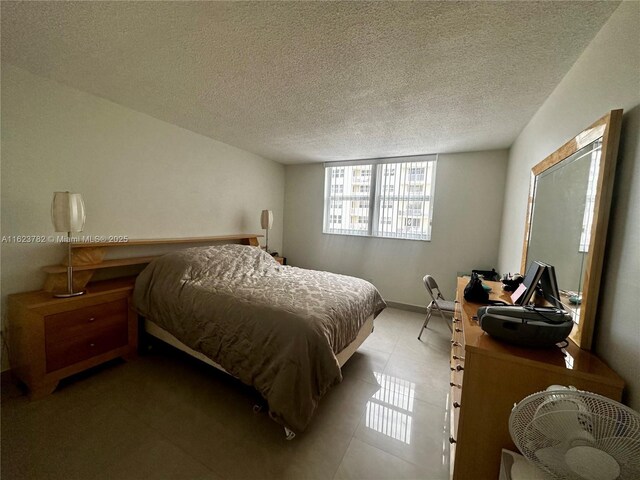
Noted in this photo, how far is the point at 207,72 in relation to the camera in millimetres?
1741

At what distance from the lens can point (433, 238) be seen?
3586 mm

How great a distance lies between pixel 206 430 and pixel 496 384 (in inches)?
66.2

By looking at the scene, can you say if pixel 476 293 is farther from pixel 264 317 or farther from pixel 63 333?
pixel 63 333

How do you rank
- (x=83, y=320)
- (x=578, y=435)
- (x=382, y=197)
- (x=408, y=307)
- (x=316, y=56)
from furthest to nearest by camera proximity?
(x=382, y=197) < (x=408, y=307) < (x=83, y=320) < (x=316, y=56) < (x=578, y=435)

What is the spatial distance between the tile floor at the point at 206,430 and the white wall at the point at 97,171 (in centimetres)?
108

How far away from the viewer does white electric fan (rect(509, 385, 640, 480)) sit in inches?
25.2

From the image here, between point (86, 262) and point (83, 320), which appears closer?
point (83, 320)

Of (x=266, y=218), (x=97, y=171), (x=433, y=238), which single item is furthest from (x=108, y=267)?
(x=433, y=238)

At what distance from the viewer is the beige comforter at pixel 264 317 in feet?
4.81

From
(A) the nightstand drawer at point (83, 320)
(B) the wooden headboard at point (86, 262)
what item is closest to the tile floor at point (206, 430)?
(A) the nightstand drawer at point (83, 320)

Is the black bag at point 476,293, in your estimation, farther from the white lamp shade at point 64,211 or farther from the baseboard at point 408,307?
the white lamp shade at point 64,211

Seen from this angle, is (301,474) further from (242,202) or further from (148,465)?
(242,202)

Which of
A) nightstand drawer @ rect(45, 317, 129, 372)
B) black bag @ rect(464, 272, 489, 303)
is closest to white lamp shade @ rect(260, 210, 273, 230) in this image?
nightstand drawer @ rect(45, 317, 129, 372)

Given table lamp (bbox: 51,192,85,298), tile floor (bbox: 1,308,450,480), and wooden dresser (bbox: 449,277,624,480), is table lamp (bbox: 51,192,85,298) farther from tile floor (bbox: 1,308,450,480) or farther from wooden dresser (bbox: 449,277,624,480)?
wooden dresser (bbox: 449,277,624,480)
